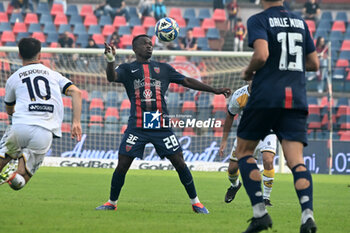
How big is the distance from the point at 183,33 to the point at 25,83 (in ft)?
60.6

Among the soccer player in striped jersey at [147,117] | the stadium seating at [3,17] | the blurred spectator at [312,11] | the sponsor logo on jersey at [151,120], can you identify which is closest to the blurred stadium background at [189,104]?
the blurred spectator at [312,11]

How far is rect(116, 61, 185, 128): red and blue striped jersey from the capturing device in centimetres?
814

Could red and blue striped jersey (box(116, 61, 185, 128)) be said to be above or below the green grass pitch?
above

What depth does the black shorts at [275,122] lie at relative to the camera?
566 cm

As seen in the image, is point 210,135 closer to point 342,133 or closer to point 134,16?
point 342,133

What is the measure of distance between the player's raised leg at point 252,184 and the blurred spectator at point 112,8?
20.9m

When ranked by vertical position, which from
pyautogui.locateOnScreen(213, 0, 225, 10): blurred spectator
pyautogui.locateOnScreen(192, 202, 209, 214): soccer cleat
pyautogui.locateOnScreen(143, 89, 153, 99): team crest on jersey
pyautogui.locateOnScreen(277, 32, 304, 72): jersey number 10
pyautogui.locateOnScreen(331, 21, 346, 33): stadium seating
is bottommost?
pyautogui.locateOnScreen(331, 21, 346, 33): stadium seating

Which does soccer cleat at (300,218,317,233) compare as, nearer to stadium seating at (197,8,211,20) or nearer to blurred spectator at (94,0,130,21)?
stadium seating at (197,8,211,20)

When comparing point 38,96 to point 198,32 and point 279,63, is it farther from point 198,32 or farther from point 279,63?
point 198,32

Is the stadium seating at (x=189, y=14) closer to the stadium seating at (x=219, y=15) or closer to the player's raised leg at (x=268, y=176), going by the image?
the stadium seating at (x=219, y=15)

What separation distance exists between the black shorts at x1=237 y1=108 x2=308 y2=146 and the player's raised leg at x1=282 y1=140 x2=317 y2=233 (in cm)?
8

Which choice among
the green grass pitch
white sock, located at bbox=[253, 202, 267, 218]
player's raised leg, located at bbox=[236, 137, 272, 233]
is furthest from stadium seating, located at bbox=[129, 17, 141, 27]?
white sock, located at bbox=[253, 202, 267, 218]

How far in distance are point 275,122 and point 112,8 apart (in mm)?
21424

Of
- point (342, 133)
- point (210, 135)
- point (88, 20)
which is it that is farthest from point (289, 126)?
point (88, 20)
